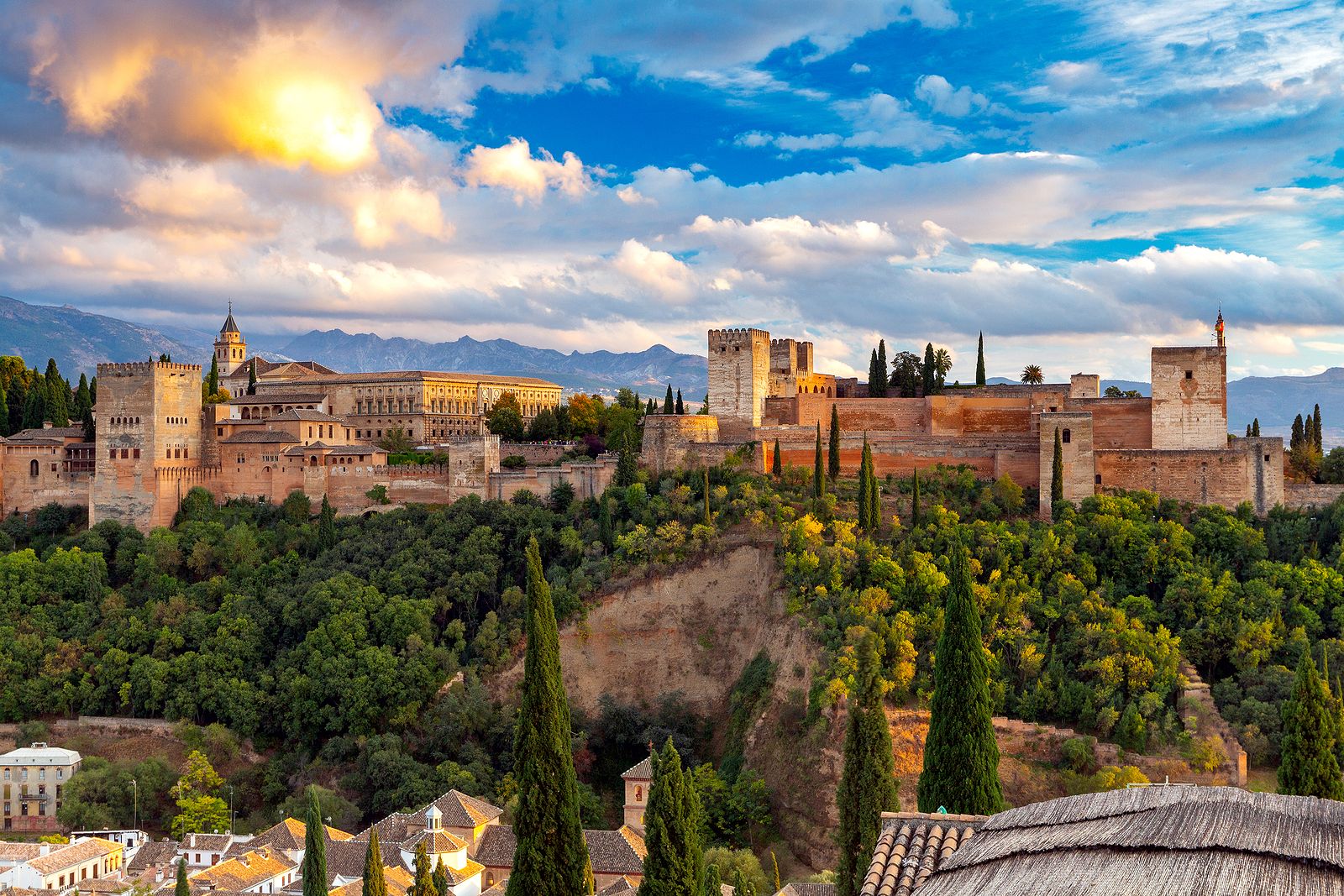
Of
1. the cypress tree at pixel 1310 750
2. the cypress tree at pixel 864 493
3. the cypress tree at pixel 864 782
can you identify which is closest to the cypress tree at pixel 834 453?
the cypress tree at pixel 864 493

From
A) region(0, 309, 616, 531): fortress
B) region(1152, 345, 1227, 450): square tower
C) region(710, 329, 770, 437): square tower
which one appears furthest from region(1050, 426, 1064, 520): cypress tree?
region(0, 309, 616, 531): fortress

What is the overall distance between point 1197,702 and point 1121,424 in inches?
431

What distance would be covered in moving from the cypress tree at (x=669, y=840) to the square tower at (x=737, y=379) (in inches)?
1021

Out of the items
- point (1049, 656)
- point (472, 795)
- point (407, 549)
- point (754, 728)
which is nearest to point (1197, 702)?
point (1049, 656)

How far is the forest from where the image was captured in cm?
3144

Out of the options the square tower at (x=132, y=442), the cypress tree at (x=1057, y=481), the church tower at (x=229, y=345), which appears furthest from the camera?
the church tower at (x=229, y=345)

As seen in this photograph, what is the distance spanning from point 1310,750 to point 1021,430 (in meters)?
21.7

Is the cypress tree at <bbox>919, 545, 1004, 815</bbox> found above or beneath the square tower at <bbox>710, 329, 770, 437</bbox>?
beneath

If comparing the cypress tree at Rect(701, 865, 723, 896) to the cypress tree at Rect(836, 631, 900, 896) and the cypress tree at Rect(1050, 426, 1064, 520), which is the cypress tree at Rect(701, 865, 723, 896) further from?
the cypress tree at Rect(1050, 426, 1064, 520)

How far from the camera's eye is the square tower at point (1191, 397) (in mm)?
38000

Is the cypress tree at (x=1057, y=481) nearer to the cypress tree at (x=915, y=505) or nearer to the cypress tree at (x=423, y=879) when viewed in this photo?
the cypress tree at (x=915, y=505)

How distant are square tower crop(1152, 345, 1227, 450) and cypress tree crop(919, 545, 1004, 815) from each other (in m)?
20.5

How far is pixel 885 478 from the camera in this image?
3947cm

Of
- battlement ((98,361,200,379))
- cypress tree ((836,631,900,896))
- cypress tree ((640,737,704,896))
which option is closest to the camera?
cypress tree ((640,737,704,896))
